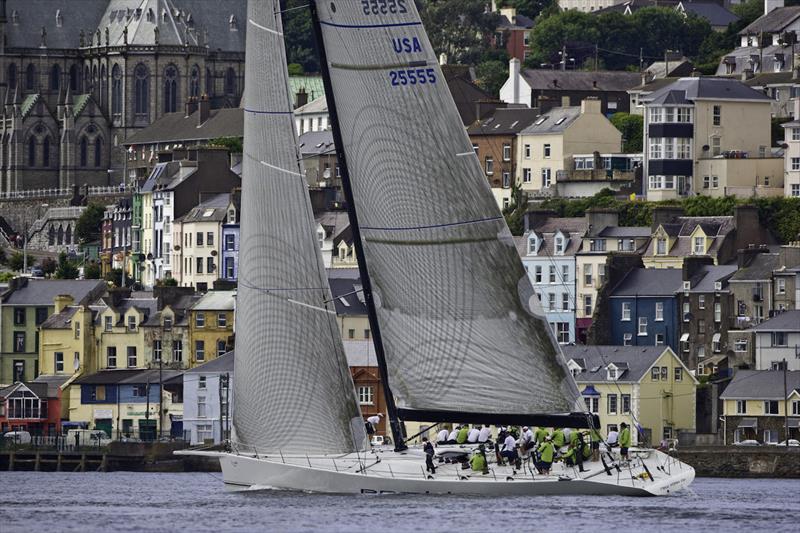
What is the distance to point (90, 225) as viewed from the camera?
16488 centimetres

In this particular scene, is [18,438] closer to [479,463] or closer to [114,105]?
[479,463]

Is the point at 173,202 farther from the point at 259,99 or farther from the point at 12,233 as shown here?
the point at 259,99

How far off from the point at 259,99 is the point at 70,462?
41.9 m

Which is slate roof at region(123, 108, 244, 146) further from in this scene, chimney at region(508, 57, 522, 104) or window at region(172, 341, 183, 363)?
window at region(172, 341, 183, 363)

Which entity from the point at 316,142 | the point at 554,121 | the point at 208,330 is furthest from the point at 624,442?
the point at 316,142

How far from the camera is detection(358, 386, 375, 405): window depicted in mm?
96000

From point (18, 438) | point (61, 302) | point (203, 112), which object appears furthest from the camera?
point (203, 112)

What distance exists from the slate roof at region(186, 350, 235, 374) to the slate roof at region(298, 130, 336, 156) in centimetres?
3869

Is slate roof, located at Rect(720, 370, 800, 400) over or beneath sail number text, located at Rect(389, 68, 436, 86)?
beneath

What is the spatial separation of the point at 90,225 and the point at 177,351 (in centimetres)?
5762

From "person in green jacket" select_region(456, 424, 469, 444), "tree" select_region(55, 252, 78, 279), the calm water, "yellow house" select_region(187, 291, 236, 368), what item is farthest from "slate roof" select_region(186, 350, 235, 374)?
"person in green jacket" select_region(456, 424, 469, 444)

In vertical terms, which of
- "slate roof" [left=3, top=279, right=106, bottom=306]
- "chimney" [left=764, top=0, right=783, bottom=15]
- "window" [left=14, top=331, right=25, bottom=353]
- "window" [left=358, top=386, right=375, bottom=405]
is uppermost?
"chimney" [left=764, top=0, right=783, bottom=15]

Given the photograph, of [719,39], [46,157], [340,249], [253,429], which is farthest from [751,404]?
[46,157]

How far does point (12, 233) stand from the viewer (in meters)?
181
